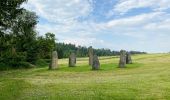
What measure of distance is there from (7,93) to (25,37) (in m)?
48.8

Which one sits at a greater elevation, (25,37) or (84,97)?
(25,37)

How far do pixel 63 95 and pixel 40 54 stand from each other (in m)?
55.1

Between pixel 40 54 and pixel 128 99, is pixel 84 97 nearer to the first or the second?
pixel 128 99

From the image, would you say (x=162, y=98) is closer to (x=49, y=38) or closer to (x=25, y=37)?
(x=25, y=37)

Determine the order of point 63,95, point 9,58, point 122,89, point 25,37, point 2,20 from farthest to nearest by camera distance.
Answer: point 25,37 → point 9,58 → point 2,20 → point 122,89 → point 63,95

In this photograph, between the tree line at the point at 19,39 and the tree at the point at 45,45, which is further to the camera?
the tree at the point at 45,45

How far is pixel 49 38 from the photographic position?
270ft

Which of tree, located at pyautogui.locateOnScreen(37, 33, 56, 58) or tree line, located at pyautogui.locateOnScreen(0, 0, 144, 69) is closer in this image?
tree line, located at pyautogui.locateOnScreen(0, 0, 144, 69)

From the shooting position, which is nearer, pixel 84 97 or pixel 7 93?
pixel 84 97

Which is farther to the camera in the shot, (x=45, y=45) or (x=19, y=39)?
(x=45, y=45)

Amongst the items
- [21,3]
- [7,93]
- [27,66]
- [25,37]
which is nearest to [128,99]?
[7,93]

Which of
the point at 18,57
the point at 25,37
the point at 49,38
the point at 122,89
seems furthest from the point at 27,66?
the point at 122,89

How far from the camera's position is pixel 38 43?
255 feet

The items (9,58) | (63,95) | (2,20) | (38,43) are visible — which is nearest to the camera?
(63,95)
